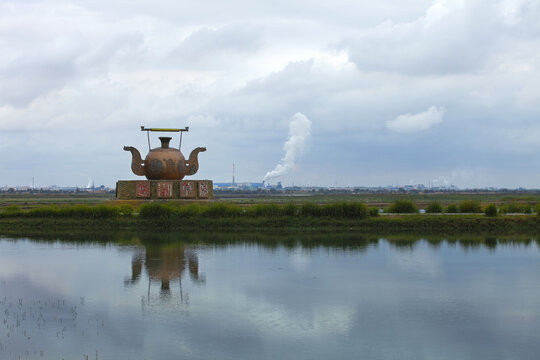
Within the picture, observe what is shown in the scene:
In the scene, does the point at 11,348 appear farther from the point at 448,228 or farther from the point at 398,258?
the point at 448,228

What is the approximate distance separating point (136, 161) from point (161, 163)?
203 cm

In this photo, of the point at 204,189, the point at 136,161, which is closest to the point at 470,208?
the point at 204,189

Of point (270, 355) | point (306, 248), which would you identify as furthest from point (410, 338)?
point (306, 248)

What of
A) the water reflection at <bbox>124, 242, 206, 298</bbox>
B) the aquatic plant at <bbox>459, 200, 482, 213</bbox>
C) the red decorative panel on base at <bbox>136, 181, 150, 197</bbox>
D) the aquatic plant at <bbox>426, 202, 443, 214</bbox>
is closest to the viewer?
the water reflection at <bbox>124, 242, 206, 298</bbox>

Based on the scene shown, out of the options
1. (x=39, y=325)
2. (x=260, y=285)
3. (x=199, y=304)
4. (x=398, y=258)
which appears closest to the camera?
(x=39, y=325)

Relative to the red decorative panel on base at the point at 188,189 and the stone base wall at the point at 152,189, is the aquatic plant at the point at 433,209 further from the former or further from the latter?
the stone base wall at the point at 152,189

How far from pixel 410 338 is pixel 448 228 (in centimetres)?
1924

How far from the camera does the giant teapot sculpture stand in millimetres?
36312

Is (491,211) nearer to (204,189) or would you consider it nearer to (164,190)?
(204,189)

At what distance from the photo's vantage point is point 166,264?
1989 centimetres

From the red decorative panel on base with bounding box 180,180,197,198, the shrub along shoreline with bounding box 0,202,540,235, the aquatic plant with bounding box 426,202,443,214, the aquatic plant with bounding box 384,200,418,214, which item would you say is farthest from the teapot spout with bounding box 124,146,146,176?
the aquatic plant with bounding box 426,202,443,214

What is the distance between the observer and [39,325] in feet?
41.7

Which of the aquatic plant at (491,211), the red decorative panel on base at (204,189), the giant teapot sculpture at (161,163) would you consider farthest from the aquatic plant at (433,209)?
the giant teapot sculpture at (161,163)

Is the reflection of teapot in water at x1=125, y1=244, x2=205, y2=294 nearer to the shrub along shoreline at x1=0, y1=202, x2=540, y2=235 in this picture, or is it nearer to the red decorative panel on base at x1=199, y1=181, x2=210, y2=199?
the shrub along shoreline at x1=0, y1=202, x2=540, y2=235
